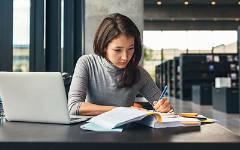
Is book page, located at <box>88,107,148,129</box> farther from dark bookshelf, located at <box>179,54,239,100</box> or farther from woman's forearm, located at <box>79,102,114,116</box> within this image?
dark bookshelf, located at <box>179,54,239,100</box>

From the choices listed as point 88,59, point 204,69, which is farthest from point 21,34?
point 204,69

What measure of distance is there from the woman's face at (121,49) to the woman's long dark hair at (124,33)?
0.02 meters

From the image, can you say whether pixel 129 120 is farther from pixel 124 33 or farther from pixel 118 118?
pixel 124 33

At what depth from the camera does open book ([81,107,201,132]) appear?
114 cm

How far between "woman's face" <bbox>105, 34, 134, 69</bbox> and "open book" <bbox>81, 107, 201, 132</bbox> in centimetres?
58

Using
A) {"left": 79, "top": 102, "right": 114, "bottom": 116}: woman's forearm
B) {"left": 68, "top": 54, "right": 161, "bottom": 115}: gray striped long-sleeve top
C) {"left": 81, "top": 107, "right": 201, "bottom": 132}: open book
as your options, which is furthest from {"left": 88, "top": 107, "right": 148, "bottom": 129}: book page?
{"left": 68, "top": 54, "right": 161, "bottom": 115}: gray striped long-sleeve top

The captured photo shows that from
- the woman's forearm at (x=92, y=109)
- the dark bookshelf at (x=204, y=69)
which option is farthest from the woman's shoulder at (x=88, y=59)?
the dark bookshelf at (x=204, y=69)

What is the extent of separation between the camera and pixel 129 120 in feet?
3.75

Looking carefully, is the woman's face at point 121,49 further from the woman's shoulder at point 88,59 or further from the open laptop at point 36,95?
the open laptop at point 36,95

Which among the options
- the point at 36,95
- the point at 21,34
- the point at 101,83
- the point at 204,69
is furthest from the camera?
the point at 204,69

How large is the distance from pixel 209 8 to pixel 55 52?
16.4 metres

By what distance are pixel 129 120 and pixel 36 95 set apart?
34 cm

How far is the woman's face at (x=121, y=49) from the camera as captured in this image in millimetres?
1825

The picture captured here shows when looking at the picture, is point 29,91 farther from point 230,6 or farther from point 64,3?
point 230,6
